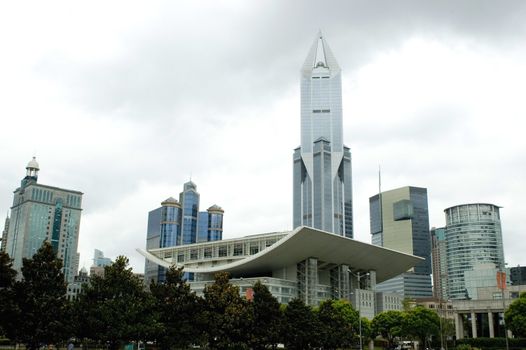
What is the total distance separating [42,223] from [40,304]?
161550mm

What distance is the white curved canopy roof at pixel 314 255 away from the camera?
91.5 meters

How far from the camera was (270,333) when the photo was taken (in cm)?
5019

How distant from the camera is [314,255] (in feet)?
324

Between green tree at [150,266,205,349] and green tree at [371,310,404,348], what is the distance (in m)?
45.4

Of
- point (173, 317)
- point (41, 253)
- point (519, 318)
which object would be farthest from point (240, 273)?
point (41, 253)

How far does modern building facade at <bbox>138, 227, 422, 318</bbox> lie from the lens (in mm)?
94750

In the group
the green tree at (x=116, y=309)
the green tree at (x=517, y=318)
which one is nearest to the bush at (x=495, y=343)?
the green tree at (x=517, y=318)

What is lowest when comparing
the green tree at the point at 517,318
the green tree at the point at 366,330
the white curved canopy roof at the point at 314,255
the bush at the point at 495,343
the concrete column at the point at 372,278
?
the bush at the point at 495,343

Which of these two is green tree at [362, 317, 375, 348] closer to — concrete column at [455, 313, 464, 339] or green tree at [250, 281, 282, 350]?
concrete column at [455, 313, 464, 339]

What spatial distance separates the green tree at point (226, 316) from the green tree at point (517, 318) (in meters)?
37.4

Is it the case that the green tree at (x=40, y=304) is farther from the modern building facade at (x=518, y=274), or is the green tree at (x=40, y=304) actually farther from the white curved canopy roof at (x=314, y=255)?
the modern building facade at (x=518, y=274)

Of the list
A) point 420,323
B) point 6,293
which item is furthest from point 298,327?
point 420,323

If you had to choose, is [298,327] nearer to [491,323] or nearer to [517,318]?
[517,318]

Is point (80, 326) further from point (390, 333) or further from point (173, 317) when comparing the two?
point (390, 333)
